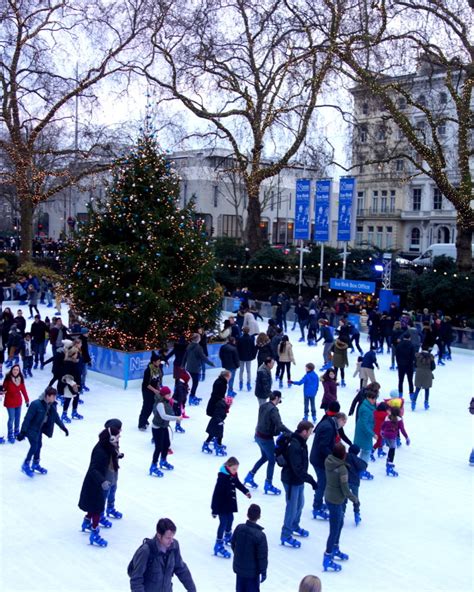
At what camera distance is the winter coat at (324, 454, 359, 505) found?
696 centimetres

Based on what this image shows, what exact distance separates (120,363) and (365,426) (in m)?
7.19

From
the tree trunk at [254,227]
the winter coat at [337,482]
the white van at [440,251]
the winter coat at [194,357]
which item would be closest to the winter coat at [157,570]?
the winter coat at [337,482]

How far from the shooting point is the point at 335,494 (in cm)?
700

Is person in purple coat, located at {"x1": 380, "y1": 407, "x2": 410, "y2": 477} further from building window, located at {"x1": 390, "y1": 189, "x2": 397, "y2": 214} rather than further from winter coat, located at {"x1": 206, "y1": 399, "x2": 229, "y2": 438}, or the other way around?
building window, located at {"x1": 390, "y1": 189, "x2": 397, "y2": 214}

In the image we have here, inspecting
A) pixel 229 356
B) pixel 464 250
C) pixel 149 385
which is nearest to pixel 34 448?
pixel 149 385

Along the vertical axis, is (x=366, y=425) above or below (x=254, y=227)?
below

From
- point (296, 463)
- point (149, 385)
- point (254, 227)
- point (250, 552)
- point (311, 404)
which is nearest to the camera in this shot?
point (250, 552)

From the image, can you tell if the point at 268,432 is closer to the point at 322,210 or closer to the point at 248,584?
the point at 248,584

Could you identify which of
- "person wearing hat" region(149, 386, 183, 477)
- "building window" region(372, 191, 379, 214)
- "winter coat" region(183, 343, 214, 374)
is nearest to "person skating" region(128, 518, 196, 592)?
"person wearing hat" region(149, 386, 183, 477)

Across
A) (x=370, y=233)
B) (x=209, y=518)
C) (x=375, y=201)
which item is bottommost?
(x=209, y=518)

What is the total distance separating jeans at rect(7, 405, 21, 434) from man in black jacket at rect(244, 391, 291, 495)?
372 centimetres

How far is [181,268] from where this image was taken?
1686 cm

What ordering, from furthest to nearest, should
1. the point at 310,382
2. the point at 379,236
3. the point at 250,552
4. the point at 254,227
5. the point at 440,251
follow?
the point at 379,236 → the point at 440,251 → the point at 254,227 → the point at 310,382 → the point at 250,552

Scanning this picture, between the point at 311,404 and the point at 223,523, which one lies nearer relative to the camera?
the point at 223,523
